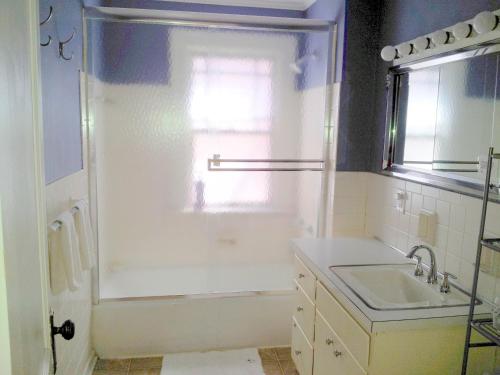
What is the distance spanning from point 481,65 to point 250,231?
1.71 m

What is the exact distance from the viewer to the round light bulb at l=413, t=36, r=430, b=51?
198cm

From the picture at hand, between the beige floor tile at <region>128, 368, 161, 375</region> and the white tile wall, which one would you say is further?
the beige floor tile at <region>128, 368, 161, 375</region>

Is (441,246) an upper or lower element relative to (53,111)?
lower

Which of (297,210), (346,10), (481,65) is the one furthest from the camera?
(297,210)

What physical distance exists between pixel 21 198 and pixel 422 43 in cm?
Result: 185

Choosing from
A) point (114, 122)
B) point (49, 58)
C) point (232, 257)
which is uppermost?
point (49, 58)

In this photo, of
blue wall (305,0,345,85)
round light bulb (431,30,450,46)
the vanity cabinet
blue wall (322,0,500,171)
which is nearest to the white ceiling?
blue wall (305,0,345,85)

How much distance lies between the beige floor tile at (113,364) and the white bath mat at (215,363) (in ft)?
0.77

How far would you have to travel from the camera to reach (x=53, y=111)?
1871mm

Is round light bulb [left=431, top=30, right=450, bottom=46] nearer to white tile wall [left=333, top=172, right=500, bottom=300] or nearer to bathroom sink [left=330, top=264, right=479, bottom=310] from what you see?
white tile wall [left=333, top=172, right=500, bottom=300]

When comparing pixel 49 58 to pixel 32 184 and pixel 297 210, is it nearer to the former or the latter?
pixel 32 184

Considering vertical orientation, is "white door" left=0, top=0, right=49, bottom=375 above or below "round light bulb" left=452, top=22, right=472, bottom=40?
below

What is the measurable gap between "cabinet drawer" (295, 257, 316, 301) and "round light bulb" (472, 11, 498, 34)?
4.15 feet

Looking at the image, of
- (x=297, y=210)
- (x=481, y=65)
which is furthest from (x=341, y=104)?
(x=481, y=65)
